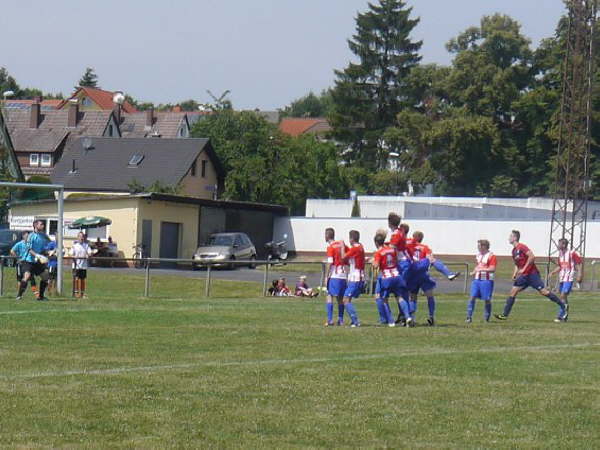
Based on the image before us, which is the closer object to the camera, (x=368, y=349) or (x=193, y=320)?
(x=368, y=349)

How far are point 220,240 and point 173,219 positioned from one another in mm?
3731

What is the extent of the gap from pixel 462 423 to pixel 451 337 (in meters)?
8.30

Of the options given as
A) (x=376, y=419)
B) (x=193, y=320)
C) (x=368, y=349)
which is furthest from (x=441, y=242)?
(x=376, y=419)

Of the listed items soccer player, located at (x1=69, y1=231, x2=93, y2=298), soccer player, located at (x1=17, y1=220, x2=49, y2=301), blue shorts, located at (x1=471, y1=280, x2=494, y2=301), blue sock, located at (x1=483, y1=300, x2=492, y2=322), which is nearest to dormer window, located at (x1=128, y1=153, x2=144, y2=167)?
soccer player, located at (x1=69, y1=231, x2=93, y2=298)

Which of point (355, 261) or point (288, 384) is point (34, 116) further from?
point (288, 384)

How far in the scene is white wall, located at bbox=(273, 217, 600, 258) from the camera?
2414 inches

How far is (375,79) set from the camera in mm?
96750

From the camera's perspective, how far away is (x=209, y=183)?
77.2 metres

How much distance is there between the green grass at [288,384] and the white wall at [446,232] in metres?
40.9

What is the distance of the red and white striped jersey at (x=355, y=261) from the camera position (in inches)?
786

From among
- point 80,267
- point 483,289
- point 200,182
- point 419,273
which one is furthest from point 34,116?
point 419,273

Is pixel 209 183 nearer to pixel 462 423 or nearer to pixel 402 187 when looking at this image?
pixel 402 187

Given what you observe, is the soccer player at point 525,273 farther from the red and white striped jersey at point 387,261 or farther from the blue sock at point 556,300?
the red and white striped jersey at point 387,261

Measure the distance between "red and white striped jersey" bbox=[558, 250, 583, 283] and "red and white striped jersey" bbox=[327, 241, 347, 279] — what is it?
7.70 m
